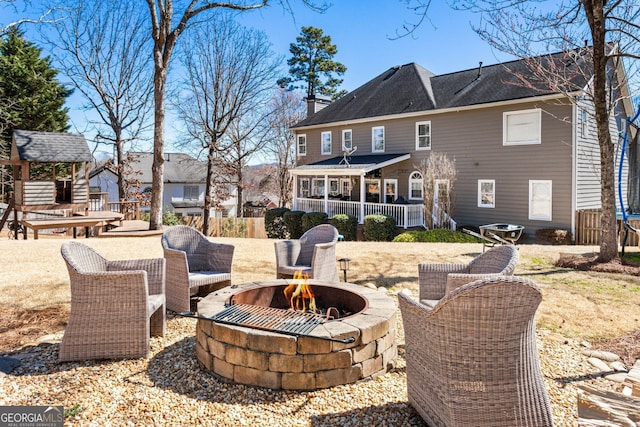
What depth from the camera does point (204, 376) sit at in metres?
3.46

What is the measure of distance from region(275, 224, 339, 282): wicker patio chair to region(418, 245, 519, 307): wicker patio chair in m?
1.57

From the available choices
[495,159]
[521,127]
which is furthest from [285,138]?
[521,127]

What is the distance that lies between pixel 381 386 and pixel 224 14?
70.6 ft

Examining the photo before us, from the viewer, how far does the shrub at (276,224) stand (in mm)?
20547

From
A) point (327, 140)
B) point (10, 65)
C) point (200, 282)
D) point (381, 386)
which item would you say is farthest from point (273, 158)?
point (381, 386)

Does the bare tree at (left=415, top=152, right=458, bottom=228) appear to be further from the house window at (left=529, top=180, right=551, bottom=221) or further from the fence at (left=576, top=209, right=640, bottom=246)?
the fence at (left=576, top=209, right=640, bottom=246)

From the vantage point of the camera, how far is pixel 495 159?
16.7 m

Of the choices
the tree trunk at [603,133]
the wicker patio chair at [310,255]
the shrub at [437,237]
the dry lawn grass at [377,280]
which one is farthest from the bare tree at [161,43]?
the shrub at [437,237]

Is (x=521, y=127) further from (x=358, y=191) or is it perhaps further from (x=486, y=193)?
(x=358, y=191)

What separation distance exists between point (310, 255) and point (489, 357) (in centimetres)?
393

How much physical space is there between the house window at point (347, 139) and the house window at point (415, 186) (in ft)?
13.1

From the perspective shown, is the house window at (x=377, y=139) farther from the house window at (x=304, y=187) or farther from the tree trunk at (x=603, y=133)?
the tree trunk at (x=603, y=133)

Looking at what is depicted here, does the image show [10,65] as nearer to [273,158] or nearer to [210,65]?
[210,65]

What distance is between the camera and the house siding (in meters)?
15.0
